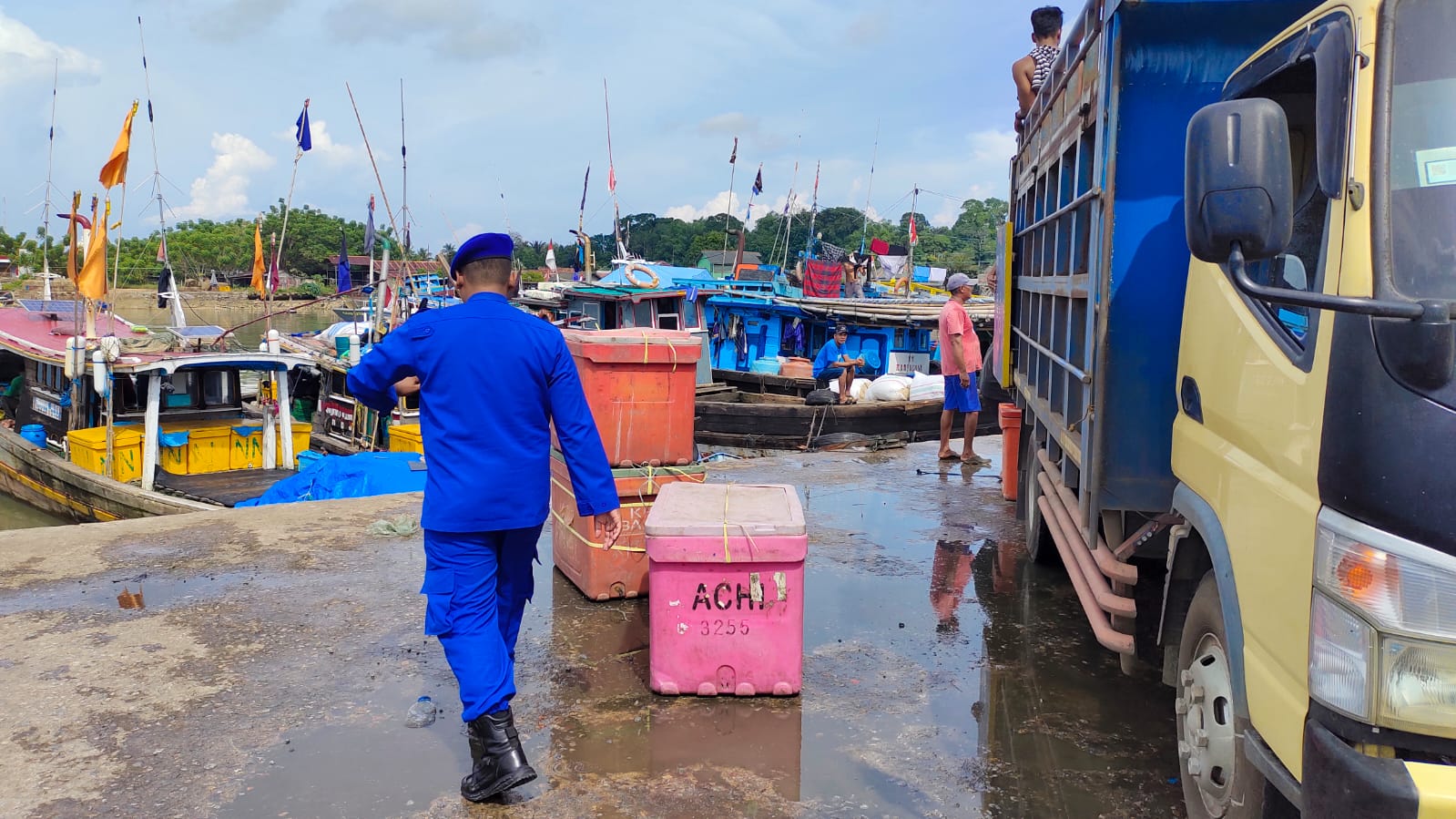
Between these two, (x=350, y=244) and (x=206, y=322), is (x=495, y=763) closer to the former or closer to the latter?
(x=206, y=322)

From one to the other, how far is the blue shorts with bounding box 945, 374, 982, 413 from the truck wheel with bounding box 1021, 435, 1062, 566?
2892 millimetres

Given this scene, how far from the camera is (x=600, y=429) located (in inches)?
195

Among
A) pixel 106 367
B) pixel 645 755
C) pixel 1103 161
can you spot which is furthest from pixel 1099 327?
pixel 106 367

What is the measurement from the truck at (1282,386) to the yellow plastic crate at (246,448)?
12.2m

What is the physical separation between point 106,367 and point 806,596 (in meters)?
10.3

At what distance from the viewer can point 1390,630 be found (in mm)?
1746

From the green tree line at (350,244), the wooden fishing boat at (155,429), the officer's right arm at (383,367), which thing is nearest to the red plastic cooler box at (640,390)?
the officer's right arm at (383,367)

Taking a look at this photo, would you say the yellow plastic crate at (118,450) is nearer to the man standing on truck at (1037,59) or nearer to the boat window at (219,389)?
the boat window at (219,389)

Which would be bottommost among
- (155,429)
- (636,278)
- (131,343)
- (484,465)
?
(155,429)

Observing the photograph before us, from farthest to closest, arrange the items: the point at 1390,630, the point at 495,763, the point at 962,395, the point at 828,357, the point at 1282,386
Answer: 1. the point at 828,357
2. the point at 962,395
3. the point at 495,763
4. the point at 1282,386
5. the point at 1390,630

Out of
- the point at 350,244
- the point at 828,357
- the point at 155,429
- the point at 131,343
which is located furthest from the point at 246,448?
the point at 350,244

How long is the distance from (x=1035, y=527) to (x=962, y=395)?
3526 millimetres

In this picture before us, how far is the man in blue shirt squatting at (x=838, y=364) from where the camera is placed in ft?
64.7

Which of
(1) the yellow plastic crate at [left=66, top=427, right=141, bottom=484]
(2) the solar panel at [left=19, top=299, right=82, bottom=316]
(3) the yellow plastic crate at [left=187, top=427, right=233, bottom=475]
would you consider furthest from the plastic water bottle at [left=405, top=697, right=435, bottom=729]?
(2) the solar panel at [left=19, top=299, right=82, bottom=316]
